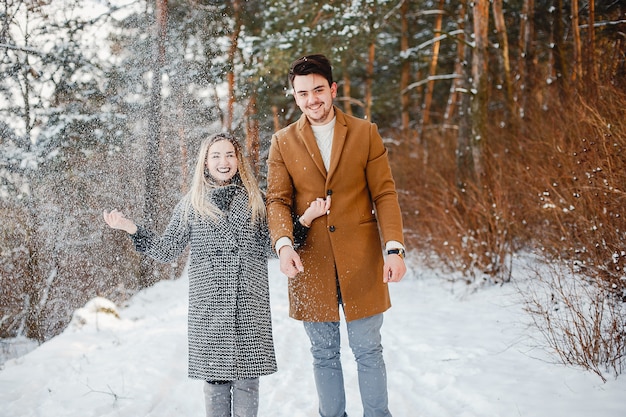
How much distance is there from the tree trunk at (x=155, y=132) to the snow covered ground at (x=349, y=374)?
1649mm

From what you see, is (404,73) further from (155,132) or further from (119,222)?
(119,222)

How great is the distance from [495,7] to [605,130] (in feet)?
14.9

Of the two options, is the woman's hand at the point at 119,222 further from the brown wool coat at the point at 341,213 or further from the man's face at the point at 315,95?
the man's face at the point at 315,95

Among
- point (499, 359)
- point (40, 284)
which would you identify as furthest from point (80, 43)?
point (499, 359)

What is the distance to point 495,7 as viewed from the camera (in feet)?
26.2

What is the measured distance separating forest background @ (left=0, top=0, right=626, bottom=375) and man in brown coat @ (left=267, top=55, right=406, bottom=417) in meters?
1.57

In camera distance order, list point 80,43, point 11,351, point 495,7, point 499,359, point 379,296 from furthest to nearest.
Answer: point 495,7 < point 80,43 < point 11,351 < point 499,359 < point 379,296

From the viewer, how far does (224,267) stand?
2631 millimetres

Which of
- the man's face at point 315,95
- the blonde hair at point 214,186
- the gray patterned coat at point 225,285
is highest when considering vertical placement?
the man's face at point 315,95

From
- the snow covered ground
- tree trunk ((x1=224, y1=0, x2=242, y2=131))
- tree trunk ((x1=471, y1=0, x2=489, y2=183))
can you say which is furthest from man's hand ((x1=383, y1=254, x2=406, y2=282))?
tree trunk ((x1=224, y1=0, x2=242, y2=131))

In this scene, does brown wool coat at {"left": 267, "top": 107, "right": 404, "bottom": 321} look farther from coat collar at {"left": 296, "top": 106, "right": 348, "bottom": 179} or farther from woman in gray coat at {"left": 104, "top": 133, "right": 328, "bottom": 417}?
woman in gray coat at {"left": 104, "top": 133, "right": 328, "bottom": 417}

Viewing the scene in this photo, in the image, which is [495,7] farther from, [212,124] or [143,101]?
[143,101]

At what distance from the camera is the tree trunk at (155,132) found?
6.84m

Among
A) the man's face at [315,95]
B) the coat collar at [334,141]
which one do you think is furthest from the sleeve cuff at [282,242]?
the man's face at [315,95]
